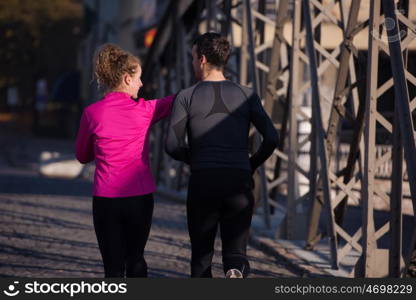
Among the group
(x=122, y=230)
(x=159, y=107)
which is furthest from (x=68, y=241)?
(x=159, y=107)

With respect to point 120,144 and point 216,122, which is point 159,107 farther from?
point 216,122

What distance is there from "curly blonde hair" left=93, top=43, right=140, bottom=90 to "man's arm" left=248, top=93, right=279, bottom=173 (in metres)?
0.65

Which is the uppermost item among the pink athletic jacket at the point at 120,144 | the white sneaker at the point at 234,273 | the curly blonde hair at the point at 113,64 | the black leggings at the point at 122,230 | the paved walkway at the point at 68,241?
the curly blonde hair at the point at 113,64

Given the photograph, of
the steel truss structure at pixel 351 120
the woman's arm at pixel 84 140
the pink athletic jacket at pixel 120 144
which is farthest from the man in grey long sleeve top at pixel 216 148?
the steel truss structure at pixel 351 120

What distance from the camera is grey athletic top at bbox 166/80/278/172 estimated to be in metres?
5.57

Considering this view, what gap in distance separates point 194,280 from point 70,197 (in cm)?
1112

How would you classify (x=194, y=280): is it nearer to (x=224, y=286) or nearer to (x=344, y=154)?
(x=224, y=286)

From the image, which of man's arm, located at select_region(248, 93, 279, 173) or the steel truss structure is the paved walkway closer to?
the steel truss structure

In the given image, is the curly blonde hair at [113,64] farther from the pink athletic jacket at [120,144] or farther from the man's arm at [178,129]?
the man's arm at [178,129]

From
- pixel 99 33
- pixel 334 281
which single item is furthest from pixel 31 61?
pixel 334 281

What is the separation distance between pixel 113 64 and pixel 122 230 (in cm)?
90

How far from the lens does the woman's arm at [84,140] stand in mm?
5816

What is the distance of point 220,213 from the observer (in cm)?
576

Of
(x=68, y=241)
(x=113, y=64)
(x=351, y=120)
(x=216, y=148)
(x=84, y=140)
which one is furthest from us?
(x=68, y=241)
